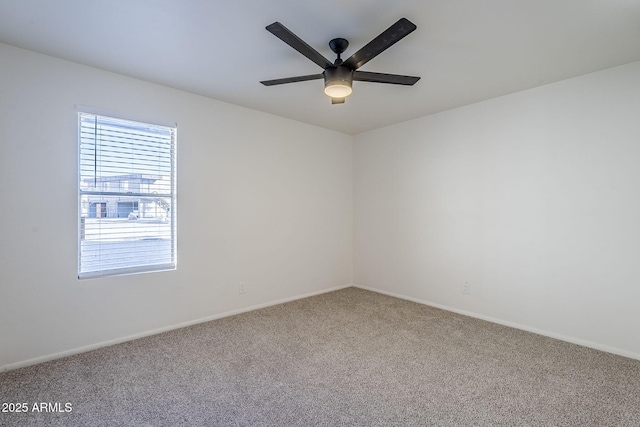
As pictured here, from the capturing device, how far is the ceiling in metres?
1.83

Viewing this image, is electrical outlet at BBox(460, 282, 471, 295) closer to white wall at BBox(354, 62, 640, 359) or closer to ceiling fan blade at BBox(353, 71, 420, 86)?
white wall at BBox(354, 62, 640, 359)

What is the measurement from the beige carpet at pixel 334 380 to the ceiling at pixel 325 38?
7.87 feet

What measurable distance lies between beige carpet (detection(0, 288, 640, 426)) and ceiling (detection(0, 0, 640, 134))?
94.4 inches

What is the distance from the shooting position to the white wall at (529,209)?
2.56 m

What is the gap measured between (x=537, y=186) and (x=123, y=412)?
3802 mm

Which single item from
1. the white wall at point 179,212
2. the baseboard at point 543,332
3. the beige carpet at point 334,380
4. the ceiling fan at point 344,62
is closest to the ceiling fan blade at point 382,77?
the ceiling fan at point 344,62

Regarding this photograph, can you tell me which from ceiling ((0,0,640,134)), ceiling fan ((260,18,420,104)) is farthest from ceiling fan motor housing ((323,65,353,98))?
ceiling ((0,0,640,134))

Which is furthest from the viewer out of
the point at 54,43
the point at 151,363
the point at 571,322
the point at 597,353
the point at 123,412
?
the point at 571,322

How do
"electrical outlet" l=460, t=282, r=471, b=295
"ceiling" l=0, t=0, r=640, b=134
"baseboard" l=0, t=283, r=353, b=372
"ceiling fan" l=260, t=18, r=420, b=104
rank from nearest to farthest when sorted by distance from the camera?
"ceiling fan" l=260, t=18, r=420, b=104, "ceiling" l=0, t=0, r=640, b=134, "baseboard" l=0, t=283, r=353, b=372, "electrical outlet" l=460, t=282, r=471, b=295

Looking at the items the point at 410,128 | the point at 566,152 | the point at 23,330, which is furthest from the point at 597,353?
the point at 23,330

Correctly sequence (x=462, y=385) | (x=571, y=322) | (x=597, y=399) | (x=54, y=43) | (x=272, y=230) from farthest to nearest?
1. (x=272, y=230)
2. (x=571, y=322)
3. (x=54, y=43)
4. (x=462, y=385)
5. (x=597, y=399)

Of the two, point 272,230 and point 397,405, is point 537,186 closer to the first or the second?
point 397,405

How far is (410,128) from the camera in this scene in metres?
4.02

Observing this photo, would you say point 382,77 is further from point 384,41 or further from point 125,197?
point 125,197
